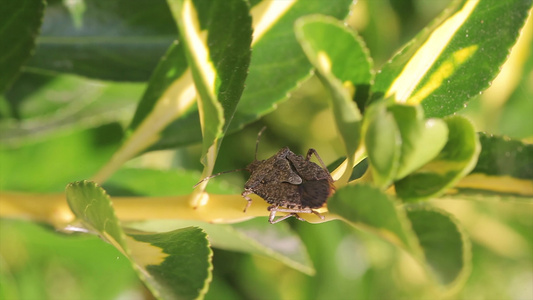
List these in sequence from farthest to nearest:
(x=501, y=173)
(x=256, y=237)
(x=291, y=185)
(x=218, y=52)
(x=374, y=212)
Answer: (x=256, y=237), (x=291, y=185), (x=218, y=52), (x=501, y=173), (x=374, y=212)

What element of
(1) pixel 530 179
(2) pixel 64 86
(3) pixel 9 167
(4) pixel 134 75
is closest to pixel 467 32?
(1) pixel 530 179

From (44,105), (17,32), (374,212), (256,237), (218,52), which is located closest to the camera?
(374,212)

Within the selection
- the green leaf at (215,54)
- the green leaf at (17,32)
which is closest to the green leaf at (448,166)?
the green leaf at (215,54)

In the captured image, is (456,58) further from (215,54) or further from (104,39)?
(104,39)

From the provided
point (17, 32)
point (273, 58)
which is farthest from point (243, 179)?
point (17, 32)

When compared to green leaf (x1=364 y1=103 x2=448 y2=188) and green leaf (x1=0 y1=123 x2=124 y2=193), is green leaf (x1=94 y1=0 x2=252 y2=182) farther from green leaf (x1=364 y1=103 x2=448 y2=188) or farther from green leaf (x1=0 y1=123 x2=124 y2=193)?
green leaf (x1=0 y1=123 x2=124 y2=193)

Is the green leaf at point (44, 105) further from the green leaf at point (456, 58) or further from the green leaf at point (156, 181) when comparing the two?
the green leaf at point (456, 58)

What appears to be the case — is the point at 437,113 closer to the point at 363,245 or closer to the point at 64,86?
the point at 64,86

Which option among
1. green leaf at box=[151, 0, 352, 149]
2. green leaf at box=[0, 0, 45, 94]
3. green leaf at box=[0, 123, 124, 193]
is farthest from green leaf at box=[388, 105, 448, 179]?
green leaf at box=[0, 123, 124, 193]
